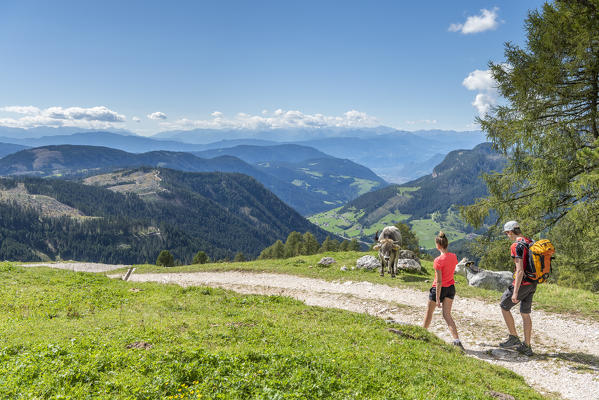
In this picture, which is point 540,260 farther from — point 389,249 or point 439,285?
point 389,249

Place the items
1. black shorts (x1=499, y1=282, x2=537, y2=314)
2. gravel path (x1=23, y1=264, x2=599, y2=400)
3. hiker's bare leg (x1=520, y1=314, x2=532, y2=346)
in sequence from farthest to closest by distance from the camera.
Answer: hiker's bare leg (x1=520, y1=314, x2=532, y2=346)
black shorts (x1=499, y1=282, x2=537, y2=314)
gravel path (x1=23, y1=264, x2=599, y2=400)

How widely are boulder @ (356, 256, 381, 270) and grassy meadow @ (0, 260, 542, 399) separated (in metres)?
12.8

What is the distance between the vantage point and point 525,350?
10.6 meters

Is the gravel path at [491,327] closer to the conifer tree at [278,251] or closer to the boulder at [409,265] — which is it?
the boulder at [409,265]

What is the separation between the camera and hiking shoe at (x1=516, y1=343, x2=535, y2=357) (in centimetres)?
1050

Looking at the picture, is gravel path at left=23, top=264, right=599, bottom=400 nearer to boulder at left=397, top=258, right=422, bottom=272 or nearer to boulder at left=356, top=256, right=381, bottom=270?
boulder at left=356, top=256, right=381, bottom=270

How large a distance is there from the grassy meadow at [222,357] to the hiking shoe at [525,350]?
195 centimetres

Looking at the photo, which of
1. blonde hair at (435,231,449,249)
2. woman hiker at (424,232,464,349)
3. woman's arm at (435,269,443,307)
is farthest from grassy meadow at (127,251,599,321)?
blonde hair at (435,231,449,249)

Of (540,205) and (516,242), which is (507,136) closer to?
(540,205)

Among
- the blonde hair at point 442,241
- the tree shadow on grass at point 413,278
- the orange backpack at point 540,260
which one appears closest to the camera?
the orange backpack at point 540,260

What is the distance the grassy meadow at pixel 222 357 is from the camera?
22.0ft

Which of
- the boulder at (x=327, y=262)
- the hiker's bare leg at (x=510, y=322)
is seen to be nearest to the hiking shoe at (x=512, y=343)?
the hiker's bare leg at (x=510, y=322)

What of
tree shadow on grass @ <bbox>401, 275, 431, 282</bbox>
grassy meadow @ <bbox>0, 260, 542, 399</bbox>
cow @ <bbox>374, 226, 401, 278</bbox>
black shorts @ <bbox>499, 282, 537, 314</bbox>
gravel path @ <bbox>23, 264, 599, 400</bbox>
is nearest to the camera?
grassy meadow @ <bbox>0, 260, 542, 399</bbox>

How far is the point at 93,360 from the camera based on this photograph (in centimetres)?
756
